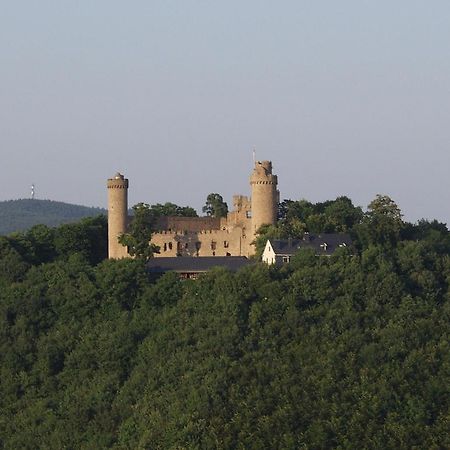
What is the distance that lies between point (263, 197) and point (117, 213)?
7.19m

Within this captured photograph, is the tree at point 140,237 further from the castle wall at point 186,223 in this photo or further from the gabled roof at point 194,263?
the castle wall at point 186,223

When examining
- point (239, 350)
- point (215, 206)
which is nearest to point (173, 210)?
point (215, 206)

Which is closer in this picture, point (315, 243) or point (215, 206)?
point (315, 243)

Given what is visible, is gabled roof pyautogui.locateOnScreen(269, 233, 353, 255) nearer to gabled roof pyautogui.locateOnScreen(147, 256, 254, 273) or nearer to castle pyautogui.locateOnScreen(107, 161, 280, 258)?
gabled roof pyautogui.locateOnScreen(147, 256, 254, 273)

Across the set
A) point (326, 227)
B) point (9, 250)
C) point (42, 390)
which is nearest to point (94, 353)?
point (42, 390)

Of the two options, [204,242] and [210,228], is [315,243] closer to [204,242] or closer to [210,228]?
[204,242]

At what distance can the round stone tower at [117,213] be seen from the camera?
70438mm

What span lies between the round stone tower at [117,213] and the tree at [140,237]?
1.74ft

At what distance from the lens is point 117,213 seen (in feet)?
234

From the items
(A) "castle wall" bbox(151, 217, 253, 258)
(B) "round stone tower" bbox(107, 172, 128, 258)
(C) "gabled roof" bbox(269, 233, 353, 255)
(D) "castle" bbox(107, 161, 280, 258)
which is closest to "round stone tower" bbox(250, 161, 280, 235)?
(D) "castle" bbox(107, 161, 280, 258)

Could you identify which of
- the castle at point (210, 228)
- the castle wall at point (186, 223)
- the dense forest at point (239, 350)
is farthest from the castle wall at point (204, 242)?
the dense forest at point (239, 350)

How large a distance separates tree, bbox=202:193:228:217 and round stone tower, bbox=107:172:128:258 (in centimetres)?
795

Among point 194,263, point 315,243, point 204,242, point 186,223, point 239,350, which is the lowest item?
point 239,350

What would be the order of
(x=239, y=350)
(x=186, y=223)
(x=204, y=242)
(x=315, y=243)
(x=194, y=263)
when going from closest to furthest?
(x=239, y=350) → (x=315, y=243) → (x=194, y=263) → (x=204, y=242) → (x=186, y=223)
